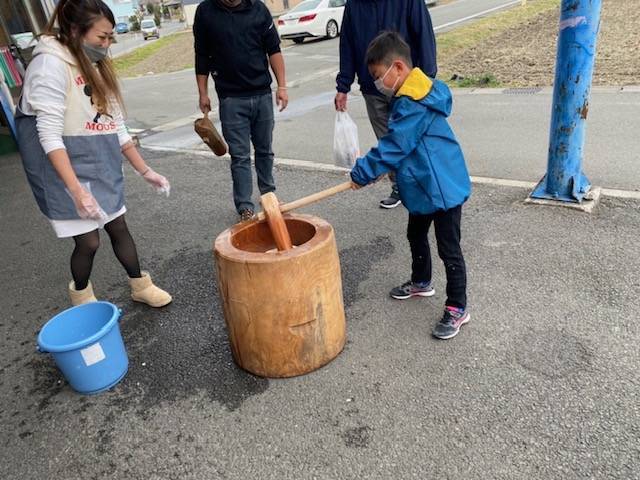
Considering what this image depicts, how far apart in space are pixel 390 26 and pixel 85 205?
2267 millimetres

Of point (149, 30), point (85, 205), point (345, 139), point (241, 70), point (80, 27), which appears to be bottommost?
point (149, 30)

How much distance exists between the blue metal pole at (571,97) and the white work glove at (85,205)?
308 cm

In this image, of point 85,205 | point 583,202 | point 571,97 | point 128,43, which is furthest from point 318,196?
point 128,43

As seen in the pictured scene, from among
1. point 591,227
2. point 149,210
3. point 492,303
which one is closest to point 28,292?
point 149,210

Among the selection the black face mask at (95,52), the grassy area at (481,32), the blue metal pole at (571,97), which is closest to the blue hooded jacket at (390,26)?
the blue metal pole at (571,97)

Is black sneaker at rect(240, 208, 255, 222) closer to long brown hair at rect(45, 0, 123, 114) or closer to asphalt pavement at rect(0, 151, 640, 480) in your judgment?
asphalt pavement at rect(0, 151, 640, 480)

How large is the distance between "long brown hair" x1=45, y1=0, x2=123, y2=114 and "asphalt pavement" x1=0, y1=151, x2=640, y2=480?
134cm

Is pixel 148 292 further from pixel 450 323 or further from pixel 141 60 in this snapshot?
pixel 141 60

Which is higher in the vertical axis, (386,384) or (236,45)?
(236,45)

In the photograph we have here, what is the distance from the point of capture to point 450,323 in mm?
2602

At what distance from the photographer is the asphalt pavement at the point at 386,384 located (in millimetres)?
1966

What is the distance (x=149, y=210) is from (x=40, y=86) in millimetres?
2623

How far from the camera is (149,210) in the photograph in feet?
16.0

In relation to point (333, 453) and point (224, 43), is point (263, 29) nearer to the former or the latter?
point (224, 43)
